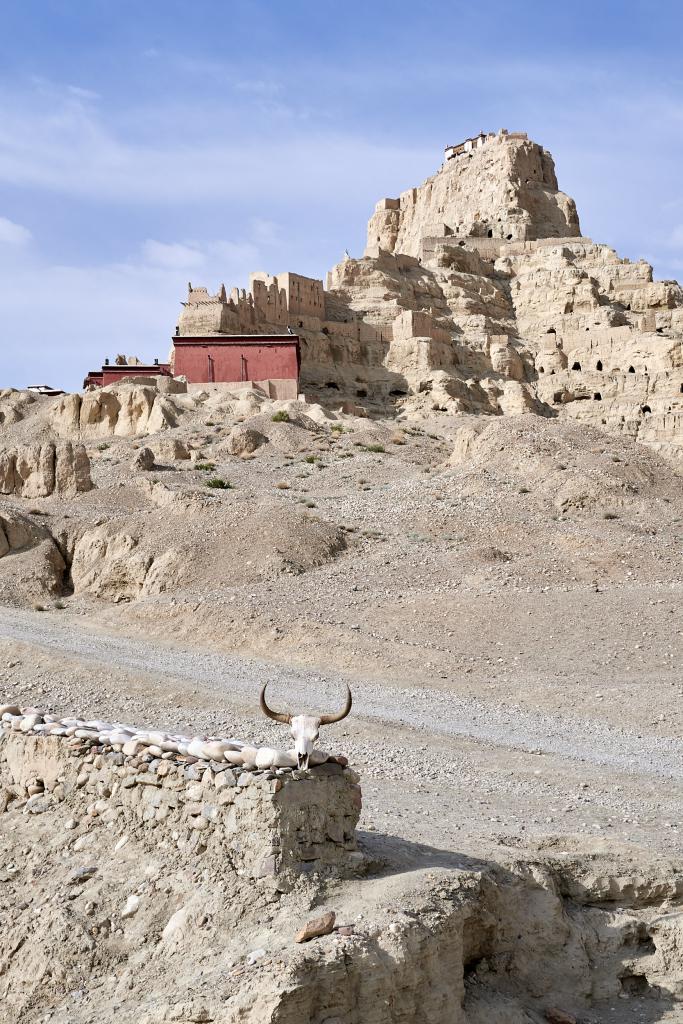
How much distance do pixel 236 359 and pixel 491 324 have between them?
20.9 m

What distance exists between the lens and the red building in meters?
47.0

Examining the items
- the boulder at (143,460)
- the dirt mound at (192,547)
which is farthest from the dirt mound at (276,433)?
the dirt mound at (192,547)

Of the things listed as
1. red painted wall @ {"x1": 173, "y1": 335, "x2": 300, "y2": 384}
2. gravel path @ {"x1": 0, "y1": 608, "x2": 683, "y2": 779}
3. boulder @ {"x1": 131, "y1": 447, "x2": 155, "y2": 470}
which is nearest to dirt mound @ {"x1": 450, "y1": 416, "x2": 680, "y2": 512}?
boulder @ {"x1": 131, "y1": 447, "x2": 155, "y2": 470}

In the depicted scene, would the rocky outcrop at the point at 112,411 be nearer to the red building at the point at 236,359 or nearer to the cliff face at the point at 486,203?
the red building at the point at 236,359

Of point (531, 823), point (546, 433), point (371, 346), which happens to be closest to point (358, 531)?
point (546, 433)

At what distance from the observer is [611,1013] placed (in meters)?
7.52

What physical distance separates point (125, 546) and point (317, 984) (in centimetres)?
1951

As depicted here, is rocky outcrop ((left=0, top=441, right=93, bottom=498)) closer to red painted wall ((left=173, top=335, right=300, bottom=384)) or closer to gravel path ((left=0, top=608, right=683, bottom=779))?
gravel path ((left=0, top=608, right=683, bottom=779))

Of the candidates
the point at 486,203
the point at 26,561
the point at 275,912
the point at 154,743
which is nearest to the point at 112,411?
the point at 26,561

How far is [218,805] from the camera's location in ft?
23.6

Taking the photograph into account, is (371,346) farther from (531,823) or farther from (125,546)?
(531,823)

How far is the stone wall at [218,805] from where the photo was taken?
6.96m

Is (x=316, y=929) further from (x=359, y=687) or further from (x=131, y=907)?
(x=359, y=687)

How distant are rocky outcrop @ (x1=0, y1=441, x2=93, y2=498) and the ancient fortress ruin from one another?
18.6 metres
